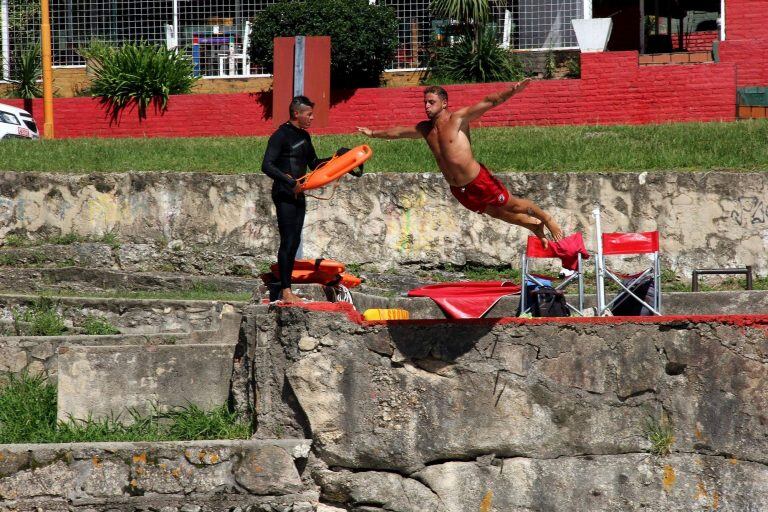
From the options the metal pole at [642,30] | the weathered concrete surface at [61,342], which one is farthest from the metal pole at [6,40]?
the weathered concrete surface at [61,342]

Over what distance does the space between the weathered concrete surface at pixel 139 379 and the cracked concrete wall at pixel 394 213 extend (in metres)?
5.31

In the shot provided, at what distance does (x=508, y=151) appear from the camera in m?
17.0

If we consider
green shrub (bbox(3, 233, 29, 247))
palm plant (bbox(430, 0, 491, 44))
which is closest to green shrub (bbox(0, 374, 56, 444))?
green shrub (bbox(3, 233, 29, 247))

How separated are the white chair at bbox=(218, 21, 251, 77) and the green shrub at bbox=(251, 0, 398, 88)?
5.68 feet

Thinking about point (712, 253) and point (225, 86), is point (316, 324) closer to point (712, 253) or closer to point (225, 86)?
point (712, 253)

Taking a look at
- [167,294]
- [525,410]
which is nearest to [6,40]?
[167,294]

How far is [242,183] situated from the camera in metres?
A: 15.8

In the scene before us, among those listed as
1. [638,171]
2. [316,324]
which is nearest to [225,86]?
[638,171]

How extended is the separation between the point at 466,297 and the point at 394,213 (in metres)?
5.82

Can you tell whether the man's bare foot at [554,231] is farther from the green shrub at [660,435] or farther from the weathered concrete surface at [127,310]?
the weathered concrete surface at [127,310]

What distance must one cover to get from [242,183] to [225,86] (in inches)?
323

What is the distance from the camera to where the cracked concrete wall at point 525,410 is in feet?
28.5

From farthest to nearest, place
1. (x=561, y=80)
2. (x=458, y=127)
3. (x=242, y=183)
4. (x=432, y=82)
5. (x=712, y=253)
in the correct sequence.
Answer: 1. (x=432, y=82)
2. (x=561, y=80)
3. (x=242, y=183)
4. (x=712, y=253)
5. (x=458, y=127)

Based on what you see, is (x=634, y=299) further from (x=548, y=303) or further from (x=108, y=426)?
(x=108, y=426)
